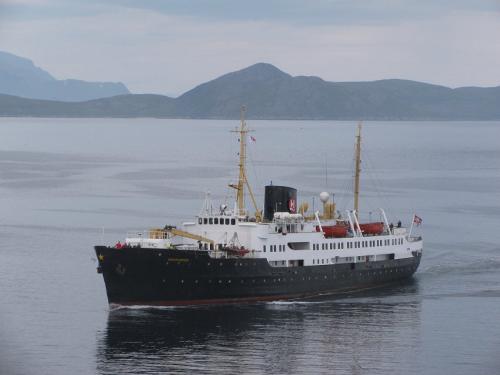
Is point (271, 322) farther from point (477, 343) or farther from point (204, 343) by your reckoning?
point (477, 343)

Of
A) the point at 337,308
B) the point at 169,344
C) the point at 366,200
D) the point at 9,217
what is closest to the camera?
the point at 169,344

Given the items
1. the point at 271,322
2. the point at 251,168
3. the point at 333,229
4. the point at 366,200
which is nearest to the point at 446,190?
the point at 366,200

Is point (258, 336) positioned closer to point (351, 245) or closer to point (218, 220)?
point (218, 220)

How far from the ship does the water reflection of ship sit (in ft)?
3.44

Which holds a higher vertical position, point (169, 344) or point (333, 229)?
point (333, 229)

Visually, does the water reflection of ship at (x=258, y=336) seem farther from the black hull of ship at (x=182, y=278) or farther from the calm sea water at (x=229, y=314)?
the black hull of ship at (x=182, y=278)

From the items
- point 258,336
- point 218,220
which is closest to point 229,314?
point 258,336

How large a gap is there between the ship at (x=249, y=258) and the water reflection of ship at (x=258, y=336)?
105 centimetres

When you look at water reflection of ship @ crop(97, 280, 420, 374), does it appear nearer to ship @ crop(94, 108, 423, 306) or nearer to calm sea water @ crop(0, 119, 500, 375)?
calm sea water @ crop(0, 119, 500, 375)

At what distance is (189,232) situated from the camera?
190ft

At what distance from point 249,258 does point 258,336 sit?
7.24 metres

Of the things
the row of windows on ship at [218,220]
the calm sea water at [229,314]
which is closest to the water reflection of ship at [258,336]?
the calm sea water at [229,314]

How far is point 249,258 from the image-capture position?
5566 centimetres

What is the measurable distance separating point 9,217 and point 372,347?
51.6 m
